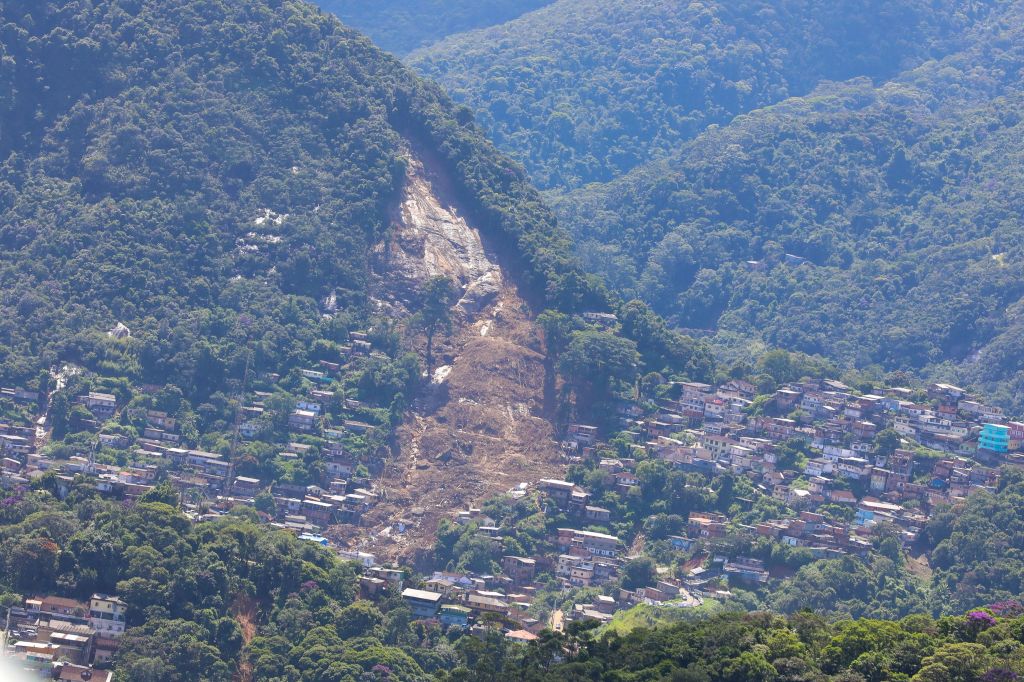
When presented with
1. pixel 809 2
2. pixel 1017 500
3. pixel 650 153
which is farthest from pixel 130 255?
pixel 809 2

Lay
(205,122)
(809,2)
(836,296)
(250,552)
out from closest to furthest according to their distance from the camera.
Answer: (250,552) → (205,122) → (836,296) → (809,2)

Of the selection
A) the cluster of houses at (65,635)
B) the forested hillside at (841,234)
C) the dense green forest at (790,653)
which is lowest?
the cluster of houses at (65,635)

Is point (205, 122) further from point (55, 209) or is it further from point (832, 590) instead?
point (832, 590)

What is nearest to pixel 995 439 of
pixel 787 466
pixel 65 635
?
pixel 787 466

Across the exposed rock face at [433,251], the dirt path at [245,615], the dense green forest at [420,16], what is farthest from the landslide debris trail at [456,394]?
the dense green forest at [420,16]

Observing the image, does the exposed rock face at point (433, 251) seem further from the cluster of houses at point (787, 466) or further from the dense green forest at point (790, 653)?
the dense green forest at point (790, 653)

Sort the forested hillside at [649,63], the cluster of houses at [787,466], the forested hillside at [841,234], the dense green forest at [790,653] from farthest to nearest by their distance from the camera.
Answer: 1. the forested hillside at [649,63]
2. the forested hillside at [841,234]
3. the cluster of houses at [787,466]
4. the dense green forest at [790,653]

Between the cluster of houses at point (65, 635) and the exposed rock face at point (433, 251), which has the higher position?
the exposed rock face at point (433, 251)

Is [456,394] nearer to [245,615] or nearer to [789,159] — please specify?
[245,615]

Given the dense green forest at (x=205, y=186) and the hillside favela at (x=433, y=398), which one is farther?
the dense green forest at (x=205, y=186)
